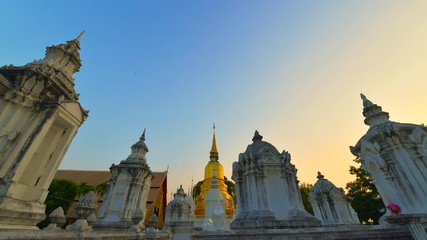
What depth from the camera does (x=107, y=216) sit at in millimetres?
15773

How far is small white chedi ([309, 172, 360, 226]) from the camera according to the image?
51.8 feet

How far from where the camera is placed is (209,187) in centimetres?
3023

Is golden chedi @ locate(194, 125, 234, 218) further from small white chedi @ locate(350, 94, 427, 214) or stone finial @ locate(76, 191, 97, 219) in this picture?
stone finial @ locate(76, 191, 97, 219)

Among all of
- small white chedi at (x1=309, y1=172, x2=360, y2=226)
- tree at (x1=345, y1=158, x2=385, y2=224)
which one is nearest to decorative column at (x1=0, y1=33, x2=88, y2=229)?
small white chedi at (x1=309, y1=172, x2=360, y2=226)

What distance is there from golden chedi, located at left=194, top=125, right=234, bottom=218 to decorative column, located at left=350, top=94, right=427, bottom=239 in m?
17.2

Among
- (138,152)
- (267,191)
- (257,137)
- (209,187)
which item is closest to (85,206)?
(267,191)

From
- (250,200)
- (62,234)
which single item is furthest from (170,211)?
(62,234)

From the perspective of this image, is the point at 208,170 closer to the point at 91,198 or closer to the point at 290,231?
the point at 290,231

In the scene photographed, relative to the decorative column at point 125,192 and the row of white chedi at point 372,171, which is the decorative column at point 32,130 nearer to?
the row of white chedi at point 372,171

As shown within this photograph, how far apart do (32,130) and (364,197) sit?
114 ft

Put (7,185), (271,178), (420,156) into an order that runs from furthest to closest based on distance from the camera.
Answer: (271,178) → (420,156) → (7,185)

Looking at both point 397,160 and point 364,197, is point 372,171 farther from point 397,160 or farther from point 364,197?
point 364,197

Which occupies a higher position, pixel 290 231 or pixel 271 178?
pixel 271 178

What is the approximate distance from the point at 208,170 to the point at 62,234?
3010cm
